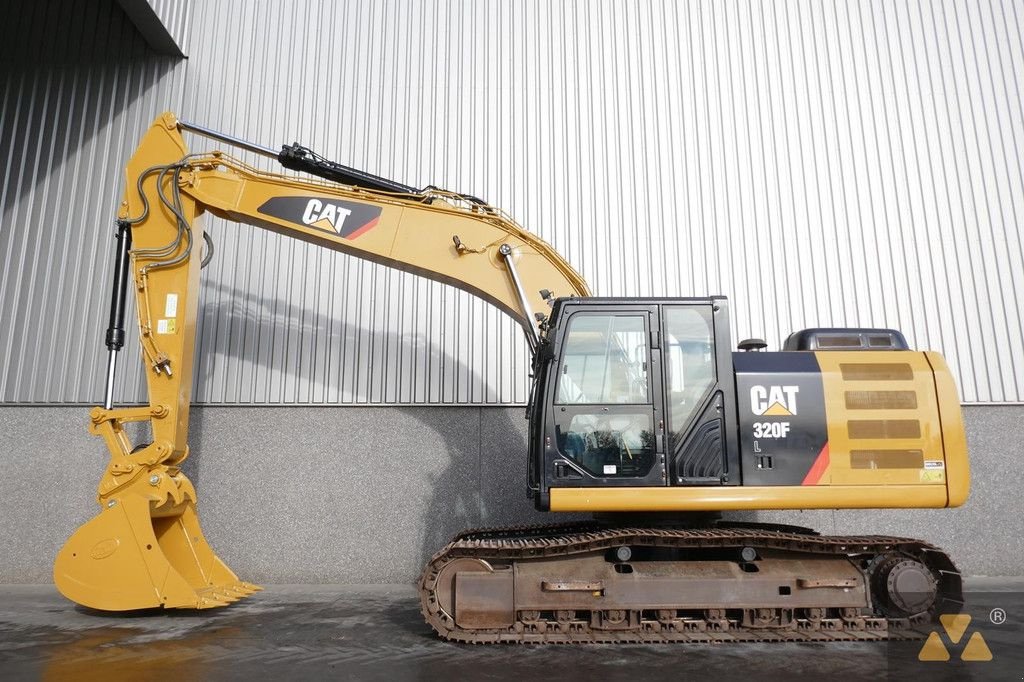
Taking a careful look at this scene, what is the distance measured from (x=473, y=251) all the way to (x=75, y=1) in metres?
8.85

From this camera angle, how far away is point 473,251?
688 cm

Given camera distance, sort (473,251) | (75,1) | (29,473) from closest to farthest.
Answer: (473,251), (29,473), (75,1)

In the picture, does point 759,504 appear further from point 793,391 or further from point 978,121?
point 978,121

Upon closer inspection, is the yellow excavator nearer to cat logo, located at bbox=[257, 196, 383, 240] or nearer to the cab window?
the cab window

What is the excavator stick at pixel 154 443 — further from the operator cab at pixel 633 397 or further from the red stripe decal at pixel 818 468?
the red stripe decal at pixel 818 468

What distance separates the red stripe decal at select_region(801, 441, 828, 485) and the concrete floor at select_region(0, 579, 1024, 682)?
135 cm

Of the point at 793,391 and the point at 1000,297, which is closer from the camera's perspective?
the point at 793,391

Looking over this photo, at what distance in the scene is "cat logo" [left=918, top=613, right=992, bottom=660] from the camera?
5188 mm

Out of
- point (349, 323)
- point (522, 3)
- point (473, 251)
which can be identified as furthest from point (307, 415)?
point (522, 3)

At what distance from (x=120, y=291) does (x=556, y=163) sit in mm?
6033

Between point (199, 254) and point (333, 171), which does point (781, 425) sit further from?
point (199, 254)

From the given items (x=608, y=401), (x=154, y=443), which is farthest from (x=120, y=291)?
(x=608, y=401)

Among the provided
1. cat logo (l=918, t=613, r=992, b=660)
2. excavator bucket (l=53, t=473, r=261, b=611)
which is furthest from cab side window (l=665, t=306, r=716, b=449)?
excavator bucket (l=53, t=473, r=261, b=611)

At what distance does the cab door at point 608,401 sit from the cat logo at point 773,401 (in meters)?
0.88
